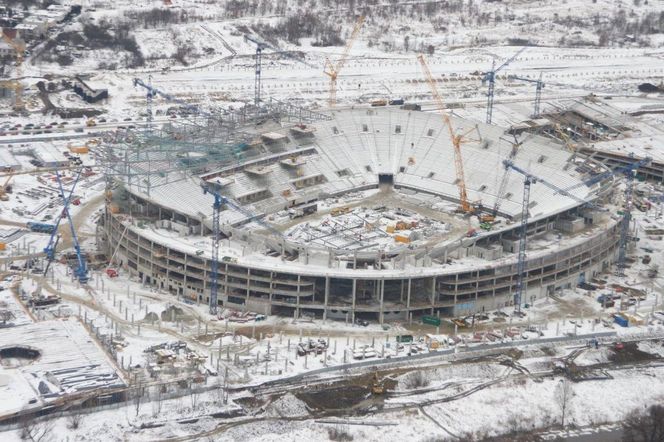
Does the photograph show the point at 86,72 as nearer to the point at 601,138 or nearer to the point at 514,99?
the point at 514,99

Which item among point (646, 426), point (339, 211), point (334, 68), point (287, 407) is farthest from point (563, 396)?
point (334, 68)

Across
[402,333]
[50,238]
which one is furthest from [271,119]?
[402,333]

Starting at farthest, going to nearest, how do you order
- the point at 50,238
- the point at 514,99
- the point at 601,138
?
the point at 514,99 → the point at 601,138 → the point at 50,238

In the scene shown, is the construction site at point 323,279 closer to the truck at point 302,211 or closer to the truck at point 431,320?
the truck at point 431,320

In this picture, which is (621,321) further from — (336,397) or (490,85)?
(490,85)

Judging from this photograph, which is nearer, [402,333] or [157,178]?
[402,333]

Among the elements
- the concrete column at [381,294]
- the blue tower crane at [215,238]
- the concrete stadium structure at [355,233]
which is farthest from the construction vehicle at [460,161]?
the concrete column at [381,294]

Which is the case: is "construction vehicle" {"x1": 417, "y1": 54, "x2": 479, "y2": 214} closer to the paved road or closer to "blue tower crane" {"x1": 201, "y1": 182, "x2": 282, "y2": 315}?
"blue tower crane" {"x1": 201, "y1": 182, "x2": 282, "y2": 315}
